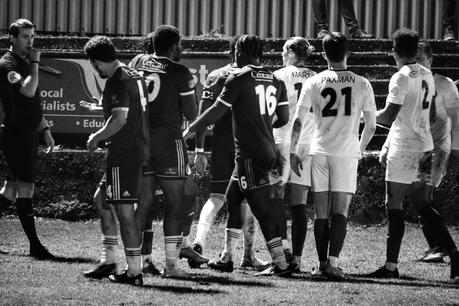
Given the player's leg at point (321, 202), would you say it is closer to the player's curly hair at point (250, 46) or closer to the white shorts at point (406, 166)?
the white shorts at point (406, 166)

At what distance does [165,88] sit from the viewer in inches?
374

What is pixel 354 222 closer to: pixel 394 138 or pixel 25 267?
pixel 394 138

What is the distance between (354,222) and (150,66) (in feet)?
18.5

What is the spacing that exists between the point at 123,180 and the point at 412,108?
2.84 metres

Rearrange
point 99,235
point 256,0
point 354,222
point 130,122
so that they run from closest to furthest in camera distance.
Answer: point 130,122 → point 99,235 → point 354,222 → point 256,0

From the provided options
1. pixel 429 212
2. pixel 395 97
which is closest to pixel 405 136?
pixel 395 97

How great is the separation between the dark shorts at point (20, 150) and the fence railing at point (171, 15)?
6321mm

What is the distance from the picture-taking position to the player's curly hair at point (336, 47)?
384 inches

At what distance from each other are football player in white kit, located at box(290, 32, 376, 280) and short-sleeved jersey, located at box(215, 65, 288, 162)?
0.35m

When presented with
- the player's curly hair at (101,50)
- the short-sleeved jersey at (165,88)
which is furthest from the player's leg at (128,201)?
the player's curly hair at (101,50)

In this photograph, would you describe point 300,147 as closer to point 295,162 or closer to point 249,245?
point 295,162

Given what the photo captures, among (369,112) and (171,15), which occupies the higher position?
(171,15)

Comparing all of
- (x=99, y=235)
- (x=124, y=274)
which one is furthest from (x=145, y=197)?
(x=99, y=235)

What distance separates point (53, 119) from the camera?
49.4 feet
